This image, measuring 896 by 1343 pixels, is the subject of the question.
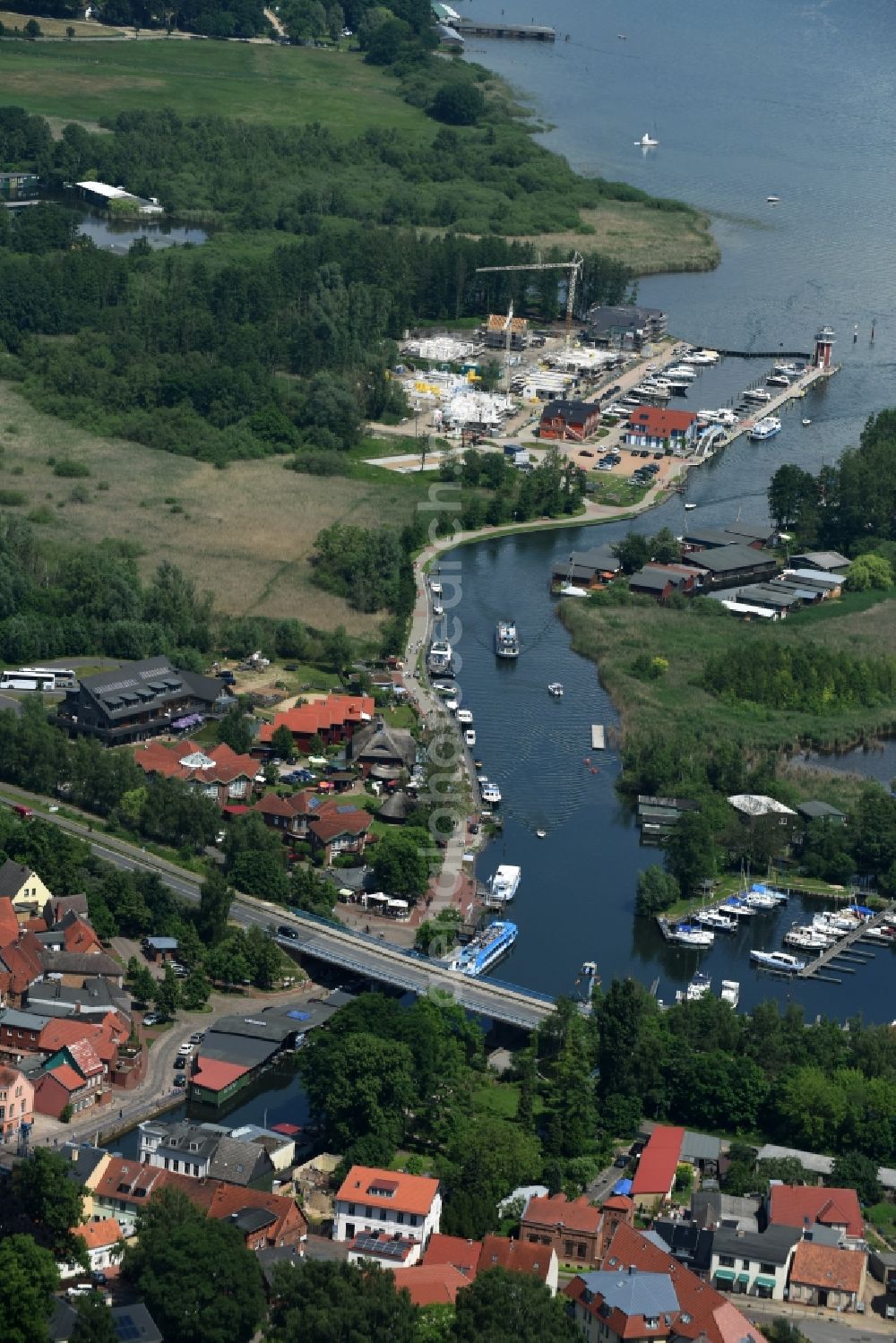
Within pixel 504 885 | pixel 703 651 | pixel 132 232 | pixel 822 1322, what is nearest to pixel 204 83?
pixel 132 232

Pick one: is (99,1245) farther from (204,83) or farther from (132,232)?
(204,83)

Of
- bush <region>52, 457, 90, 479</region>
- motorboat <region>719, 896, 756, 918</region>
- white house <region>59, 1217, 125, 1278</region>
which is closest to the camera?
white house <region>59, 1217, 125, 1278</region>

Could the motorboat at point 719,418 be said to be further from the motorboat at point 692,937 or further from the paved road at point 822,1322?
the paved road at point 822,1322

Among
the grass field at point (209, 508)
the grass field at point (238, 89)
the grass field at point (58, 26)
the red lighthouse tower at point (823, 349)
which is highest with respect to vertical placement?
the grass field at point (58, 26)

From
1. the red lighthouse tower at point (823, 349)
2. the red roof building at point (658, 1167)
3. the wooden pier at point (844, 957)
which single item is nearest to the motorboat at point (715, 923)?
the wooden pier at point (844, 957)

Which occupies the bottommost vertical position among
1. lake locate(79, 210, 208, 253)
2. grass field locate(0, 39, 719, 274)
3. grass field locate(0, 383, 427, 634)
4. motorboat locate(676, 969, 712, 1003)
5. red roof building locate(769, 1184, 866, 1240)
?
motorboat locate(676, 969, 712, 1003)

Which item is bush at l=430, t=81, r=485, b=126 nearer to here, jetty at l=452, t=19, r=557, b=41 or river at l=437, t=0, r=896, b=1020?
river at l=437, t=0, r=896, b=1020

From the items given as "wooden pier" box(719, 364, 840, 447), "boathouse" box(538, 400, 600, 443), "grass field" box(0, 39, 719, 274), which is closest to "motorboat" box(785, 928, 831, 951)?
"boathouse" box(538, 400, 600, 443)
